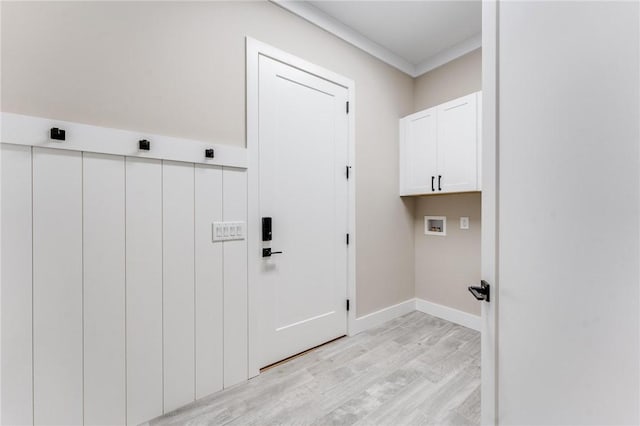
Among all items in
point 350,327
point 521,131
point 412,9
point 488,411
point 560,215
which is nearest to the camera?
point 560,215

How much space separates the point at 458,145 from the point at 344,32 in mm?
1516

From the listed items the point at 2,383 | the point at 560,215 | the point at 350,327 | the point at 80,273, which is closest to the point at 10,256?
the point at 80,273

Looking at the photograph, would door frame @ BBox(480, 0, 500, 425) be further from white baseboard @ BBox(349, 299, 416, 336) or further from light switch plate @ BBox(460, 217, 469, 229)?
light switch plate @ BBox(460, 217, 469, 229)

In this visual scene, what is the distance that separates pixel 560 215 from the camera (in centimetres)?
64

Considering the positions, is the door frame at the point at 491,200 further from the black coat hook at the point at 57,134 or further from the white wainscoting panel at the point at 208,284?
the black coat hook at the point at 57,134

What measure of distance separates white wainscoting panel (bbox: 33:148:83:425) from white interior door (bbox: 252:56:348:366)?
1032mm

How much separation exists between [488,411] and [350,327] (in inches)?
66.2

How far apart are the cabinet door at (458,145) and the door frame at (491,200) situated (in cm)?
167

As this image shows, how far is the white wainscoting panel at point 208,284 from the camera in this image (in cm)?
171

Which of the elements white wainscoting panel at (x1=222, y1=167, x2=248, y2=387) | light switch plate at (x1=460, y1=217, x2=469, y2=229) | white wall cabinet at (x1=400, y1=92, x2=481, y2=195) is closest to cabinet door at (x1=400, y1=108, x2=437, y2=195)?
white wall cabinet at (x1=400, y1=92, x2=481, y2=195)

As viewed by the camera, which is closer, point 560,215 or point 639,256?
point 639,256

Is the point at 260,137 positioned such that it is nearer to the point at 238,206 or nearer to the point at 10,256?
the point at 238,206

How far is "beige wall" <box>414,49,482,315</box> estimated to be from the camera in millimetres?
2693

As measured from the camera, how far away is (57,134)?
1.30 metres
